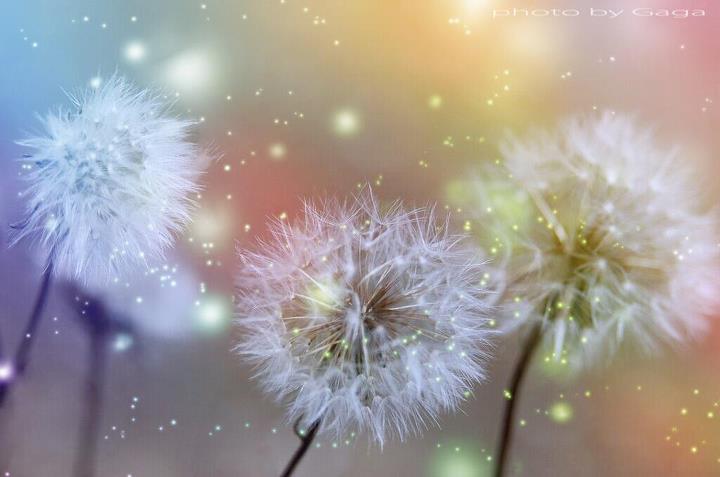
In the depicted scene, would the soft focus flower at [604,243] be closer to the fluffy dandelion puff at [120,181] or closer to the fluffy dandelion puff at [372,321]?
the fluffy dandelion puff at [372,321]

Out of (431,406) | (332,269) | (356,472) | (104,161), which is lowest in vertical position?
(356,472)

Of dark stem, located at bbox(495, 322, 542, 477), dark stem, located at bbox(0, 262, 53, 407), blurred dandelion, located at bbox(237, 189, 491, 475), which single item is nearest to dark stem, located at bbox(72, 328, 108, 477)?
dark stem, located at bbox(0, 262, 53, 407)

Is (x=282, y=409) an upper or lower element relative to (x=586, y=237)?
lower

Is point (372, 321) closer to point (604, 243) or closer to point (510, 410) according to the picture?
point (510, 410)

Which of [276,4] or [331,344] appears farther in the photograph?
[276,4]

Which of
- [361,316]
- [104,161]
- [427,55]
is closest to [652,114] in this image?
[427,55]

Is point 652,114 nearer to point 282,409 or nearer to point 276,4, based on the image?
point 276,4

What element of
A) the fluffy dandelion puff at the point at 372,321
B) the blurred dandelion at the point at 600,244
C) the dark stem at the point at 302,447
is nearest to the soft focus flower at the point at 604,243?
the blurred dandelion at the point at 600,244

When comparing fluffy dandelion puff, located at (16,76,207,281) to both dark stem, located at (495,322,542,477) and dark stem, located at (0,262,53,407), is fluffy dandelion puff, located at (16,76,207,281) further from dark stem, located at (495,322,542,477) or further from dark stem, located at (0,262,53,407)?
dark stem, located at (495,322,542,477)
